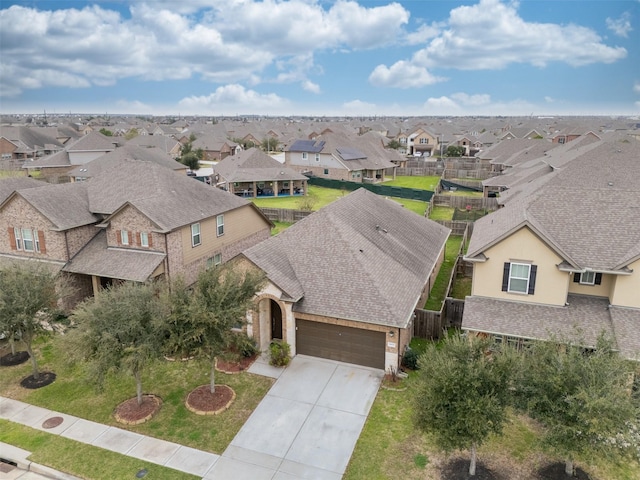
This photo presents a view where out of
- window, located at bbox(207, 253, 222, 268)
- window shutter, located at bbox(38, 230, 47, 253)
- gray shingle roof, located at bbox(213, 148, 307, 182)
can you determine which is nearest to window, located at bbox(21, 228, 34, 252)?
window shutter, located at bbox(38, 230, 47, 253)

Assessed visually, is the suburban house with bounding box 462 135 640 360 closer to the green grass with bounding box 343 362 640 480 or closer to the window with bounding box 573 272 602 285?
the window with bounding box 573 272 602 285

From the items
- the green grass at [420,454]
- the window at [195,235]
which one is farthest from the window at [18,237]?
the green grass at [420,454]

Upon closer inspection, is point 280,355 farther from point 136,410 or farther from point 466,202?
point 466,202

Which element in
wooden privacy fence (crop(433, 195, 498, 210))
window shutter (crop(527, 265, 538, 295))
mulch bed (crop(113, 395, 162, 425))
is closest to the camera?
mulch bed (crop(113, 395, 162, 425))

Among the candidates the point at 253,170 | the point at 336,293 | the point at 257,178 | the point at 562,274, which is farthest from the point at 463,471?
the point at 253,170

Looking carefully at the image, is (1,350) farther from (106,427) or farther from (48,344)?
(106,427)
